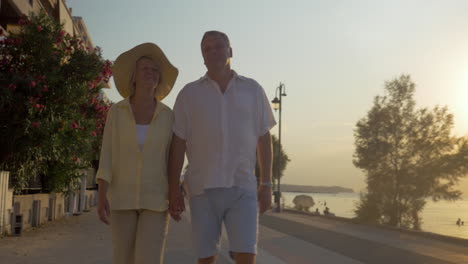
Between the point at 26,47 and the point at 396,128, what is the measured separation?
25.9m

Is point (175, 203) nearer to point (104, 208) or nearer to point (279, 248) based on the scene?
point (104, 208)

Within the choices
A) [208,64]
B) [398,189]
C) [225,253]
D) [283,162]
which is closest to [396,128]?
[398,189]

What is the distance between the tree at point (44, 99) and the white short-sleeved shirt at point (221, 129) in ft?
31.5

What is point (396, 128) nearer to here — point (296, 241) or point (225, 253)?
point (296, 241)

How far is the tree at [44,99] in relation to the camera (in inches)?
517

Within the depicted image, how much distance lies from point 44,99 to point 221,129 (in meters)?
11.3

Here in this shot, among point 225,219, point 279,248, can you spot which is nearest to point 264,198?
point 225,219

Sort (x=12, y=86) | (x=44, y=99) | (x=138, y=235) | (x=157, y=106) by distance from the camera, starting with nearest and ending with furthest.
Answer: (x=138, y=235), (x=157, y=106), (x=12, y=86), (x=44, y=99)

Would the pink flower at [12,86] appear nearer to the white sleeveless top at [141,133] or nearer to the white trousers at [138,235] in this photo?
the white sleeveless top at [141,133]

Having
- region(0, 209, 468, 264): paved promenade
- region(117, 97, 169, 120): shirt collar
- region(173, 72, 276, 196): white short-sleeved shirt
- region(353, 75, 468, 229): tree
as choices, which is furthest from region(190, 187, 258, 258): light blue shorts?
region(353, 75, 468, 229): tree

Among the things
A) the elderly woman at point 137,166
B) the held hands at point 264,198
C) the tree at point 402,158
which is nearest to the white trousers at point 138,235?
the elderly woman at point 137,166

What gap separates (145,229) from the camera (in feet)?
12.5

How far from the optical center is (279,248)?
1105 cm

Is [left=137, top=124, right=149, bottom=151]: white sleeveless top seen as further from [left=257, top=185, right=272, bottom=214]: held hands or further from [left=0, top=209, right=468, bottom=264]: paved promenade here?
[left=0, top=209, right=468, bottom=264]: paved promenade
